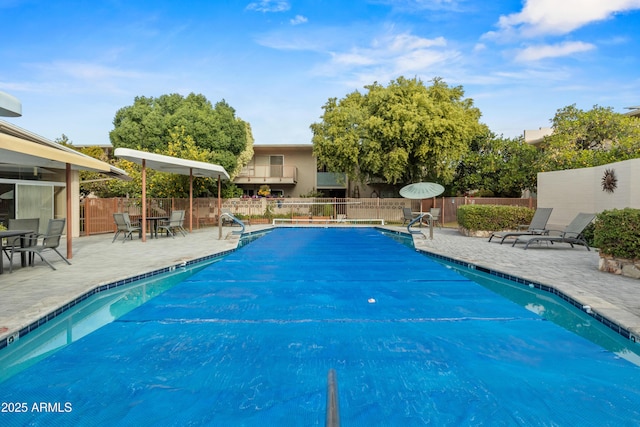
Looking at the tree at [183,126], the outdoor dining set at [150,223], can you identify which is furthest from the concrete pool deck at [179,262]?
the tree at [183,126]

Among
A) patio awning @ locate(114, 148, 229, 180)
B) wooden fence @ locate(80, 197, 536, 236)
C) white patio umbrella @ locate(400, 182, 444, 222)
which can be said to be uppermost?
patio awning @ locate(114, 148, 229, 180)

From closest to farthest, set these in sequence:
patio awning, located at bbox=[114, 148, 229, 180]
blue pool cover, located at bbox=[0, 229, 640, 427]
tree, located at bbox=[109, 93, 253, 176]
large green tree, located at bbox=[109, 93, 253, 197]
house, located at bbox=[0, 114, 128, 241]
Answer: blue pool cover, located at bbox=[0, 229, 640, 427] < patio awning, located at bbox=[114, 148, 229, 180] < house, located at bbox=[0, 114, 128, 241] < large green tree, located at bbox=[109, 93, 253, 197] < tree, located at bbox=[109, 93, 253, 176]

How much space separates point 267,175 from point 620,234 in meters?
22.8

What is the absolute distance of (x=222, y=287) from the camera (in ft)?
21.5

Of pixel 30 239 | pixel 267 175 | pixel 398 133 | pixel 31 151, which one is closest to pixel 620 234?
pixel 31 151

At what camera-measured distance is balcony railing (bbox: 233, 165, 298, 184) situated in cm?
2731

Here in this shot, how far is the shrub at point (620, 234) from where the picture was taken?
671 cm

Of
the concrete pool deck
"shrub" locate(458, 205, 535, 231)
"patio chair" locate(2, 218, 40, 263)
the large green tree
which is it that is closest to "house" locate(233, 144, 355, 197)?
the large green tree

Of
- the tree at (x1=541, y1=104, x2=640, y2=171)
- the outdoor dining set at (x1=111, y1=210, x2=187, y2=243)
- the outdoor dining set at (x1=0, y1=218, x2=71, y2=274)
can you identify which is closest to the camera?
the outdoor dining set at (x1=0, y1=218, x2=71, y2=274)

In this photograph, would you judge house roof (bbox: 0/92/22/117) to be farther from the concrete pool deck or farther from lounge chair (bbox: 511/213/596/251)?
lounge chair (bbox: 511/213/596/251)

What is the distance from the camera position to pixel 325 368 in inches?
140

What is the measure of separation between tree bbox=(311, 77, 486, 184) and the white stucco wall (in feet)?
20.2

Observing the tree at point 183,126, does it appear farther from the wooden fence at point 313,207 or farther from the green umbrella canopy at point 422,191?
the green umbrella canopy at point 422,191

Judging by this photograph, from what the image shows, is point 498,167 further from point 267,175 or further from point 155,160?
point 155,160
